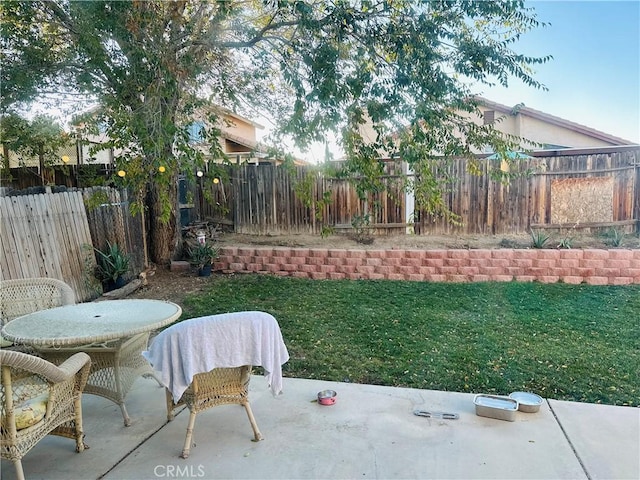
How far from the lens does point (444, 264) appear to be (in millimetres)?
6902

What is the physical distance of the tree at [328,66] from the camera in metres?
4.43

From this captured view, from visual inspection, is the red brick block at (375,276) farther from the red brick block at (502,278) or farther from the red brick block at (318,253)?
the red brick block at (502,278)

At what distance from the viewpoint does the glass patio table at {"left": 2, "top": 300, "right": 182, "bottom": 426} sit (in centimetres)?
279

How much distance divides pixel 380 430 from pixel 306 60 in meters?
3.66

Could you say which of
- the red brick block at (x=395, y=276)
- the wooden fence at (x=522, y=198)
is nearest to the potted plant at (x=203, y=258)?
the wooden fence at (x=522, y=198)

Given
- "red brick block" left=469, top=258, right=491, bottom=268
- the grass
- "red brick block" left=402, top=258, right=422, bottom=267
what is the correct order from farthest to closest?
"red brick block" left=402, top=258, right=422, bottom=267 < "red brick block" left=469, top=258, right=491, bottom=268 < the grass

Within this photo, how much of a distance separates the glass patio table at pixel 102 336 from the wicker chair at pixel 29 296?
0.41 m

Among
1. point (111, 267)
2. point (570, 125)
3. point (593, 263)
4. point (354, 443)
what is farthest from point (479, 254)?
point (570, 125)

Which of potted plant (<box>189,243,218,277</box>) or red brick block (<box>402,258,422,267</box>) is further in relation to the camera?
potted plant (<box>189,243,218,277</box>)

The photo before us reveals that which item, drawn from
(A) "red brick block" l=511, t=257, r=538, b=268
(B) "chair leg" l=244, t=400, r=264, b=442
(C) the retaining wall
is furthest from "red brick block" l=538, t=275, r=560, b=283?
(B) "chair leg" l=244, t=400, r=264, b=442

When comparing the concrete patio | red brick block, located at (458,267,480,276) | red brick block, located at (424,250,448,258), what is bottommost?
the concrete patio

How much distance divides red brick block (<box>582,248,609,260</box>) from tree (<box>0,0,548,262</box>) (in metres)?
2.74

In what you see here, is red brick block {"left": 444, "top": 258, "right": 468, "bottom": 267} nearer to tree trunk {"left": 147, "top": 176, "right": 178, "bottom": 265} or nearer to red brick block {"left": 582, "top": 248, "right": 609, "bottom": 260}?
red brick block {"left": 582, "top": 248, "right": 609, "bottom": 260}

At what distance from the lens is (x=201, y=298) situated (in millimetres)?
6125
